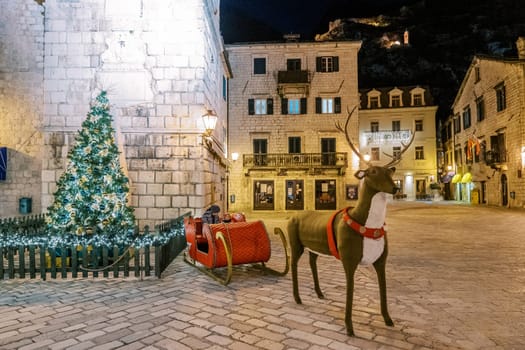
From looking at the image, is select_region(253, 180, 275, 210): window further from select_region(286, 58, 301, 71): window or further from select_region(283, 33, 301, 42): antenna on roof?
select_region(283, 33, 301, 42): antenna on roof

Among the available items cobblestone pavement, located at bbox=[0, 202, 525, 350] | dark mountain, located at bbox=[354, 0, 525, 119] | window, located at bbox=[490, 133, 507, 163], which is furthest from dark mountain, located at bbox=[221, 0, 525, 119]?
cobblestone pavement, located at bbox=[0, 202, 525, 350]

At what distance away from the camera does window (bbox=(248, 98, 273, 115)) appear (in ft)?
92.6

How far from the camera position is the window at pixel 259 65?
2828 cm

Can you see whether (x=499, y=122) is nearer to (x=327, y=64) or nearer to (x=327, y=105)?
(x=327, y=105)

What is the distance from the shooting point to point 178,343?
154 inches

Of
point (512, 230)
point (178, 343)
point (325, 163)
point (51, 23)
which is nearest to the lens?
point (178, 343)

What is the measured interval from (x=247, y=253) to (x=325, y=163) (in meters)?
21.4

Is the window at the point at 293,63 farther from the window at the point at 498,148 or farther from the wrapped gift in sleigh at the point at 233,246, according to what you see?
the wrapped gift in sleigh at the point at 233,246

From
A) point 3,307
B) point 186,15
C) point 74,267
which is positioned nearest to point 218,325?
point 3,307

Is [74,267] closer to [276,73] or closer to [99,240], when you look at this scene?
[99,240]

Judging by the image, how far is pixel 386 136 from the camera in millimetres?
37688

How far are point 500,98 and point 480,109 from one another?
415 cm

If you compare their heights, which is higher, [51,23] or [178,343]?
[51,23]

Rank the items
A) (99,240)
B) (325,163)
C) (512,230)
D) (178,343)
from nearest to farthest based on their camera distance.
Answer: (178,343)
(99,240)
(512,230)
(325,163)
